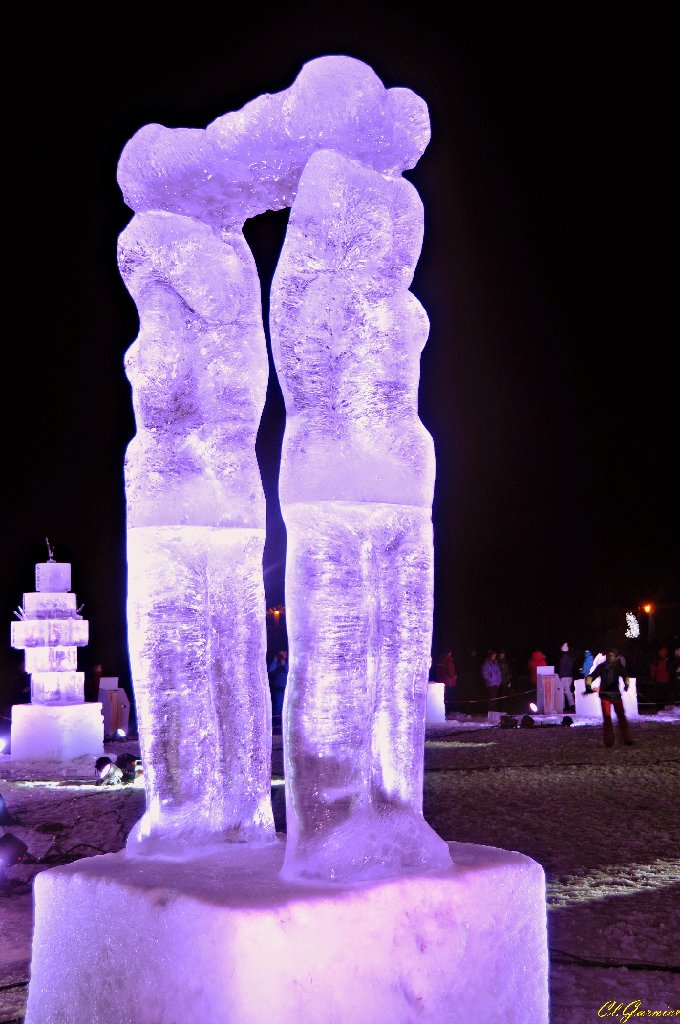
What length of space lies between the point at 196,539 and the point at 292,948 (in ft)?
5.14

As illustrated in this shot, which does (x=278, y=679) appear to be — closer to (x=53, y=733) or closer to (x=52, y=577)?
(x=52, y=577)

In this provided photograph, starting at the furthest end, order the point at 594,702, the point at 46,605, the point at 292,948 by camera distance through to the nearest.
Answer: the point at 594,702
the point at 46,605
the point at 292,948

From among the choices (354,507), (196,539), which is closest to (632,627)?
(196,539)

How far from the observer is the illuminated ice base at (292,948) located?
9.08 feet

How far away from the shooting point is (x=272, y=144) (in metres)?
3.70

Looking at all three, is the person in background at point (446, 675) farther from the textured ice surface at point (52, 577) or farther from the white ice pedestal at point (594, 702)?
the textured ice surface at point (52, 577)

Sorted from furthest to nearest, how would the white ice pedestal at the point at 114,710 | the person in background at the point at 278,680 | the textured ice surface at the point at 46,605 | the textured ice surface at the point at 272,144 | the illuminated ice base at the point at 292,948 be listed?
the white ice pedestal at the point at 114,710 < the person in background at the point at 278,680 < the textured ice surface at the point at 46,605 < the textured ice surface at the point at 272,144 < the illuminated ice base at the point at 292,948

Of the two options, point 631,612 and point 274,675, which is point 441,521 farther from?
point 274,675

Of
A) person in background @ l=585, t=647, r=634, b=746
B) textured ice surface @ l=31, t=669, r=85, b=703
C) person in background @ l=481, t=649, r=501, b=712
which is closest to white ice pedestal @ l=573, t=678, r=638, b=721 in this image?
person in background @ l=481, t=649, r=501, b=712

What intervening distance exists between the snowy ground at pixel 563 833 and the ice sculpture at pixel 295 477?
5.05ft

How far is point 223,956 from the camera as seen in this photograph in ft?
9.18
